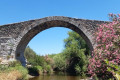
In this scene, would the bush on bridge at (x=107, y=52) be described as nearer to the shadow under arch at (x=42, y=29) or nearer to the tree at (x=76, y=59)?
the shadow under arch at (x=42, y=29)

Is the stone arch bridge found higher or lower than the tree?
higher

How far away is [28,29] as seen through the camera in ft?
28.8

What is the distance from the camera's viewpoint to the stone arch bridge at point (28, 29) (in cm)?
849

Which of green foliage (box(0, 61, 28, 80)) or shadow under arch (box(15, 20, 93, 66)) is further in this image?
shadow under arch (box(15, 20, 93, 66))

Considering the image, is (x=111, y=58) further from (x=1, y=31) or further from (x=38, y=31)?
(x=1, y=31)

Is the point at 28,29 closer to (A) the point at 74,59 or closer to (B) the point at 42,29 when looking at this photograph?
(B) the point at 42,29

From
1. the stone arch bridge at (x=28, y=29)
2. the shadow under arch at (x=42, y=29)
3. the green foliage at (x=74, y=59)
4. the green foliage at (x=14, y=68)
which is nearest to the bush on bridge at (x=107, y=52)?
the stone arch bridge at (x=28, y=29)

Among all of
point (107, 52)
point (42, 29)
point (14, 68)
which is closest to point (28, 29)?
point (42, 29)

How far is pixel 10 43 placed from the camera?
878 centimetres

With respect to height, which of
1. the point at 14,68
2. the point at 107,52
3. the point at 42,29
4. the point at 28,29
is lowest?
the point at 14,68

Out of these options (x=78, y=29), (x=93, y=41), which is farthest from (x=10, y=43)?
(x=93, y=41)

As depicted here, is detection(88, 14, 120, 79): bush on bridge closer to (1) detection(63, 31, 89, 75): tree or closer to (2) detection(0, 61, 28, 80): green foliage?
(2) detection(0, 61, 28, 80): green foliage

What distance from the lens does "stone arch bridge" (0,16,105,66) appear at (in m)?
8.49

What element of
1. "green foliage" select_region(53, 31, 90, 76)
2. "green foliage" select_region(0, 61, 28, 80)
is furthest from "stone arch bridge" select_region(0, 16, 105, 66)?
"green foliage" select_region(53, 31, 90, 76)
